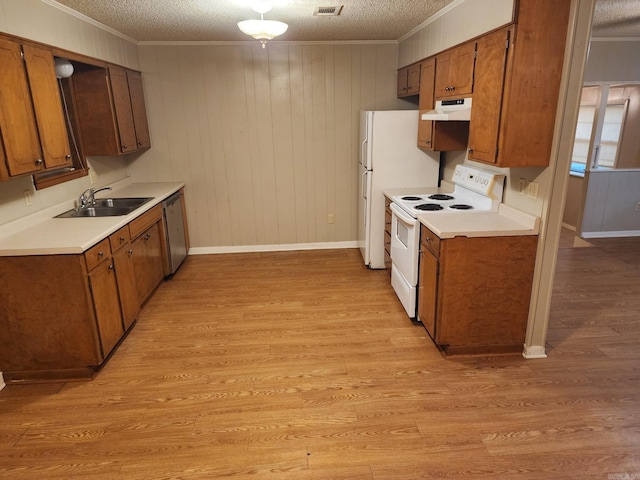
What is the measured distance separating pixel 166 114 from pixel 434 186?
3086 millimetres

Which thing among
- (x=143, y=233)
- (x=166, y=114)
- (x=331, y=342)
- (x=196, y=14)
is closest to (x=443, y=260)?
(x=331, y=342)

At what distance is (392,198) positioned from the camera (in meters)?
3.81

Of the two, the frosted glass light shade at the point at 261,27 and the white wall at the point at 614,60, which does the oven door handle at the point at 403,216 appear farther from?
the white wall at the point at 614,60

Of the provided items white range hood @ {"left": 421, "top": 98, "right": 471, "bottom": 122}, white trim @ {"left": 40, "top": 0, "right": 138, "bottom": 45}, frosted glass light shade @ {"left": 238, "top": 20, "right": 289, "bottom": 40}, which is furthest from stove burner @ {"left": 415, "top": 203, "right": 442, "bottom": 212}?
white trim @ {"left": 40, "top": 0, "right": 138, "bottom": 45}

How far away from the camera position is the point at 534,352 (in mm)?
2822

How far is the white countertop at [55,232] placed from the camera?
2414mm

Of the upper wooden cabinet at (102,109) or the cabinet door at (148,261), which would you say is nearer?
the cabinet door at (148,261)

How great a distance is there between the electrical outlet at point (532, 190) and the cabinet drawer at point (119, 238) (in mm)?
2835

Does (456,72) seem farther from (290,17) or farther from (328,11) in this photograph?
(290,17)

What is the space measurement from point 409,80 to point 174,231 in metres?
2.95

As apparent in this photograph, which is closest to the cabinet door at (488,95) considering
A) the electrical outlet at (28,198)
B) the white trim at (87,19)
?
the white trim at (87,19)

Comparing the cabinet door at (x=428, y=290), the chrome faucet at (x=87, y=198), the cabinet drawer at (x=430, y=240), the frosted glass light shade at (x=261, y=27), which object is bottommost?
the cabinet door at (x=428, y=290)

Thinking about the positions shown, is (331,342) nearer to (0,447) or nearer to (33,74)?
(0,447)

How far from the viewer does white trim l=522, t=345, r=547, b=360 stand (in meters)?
2.81
